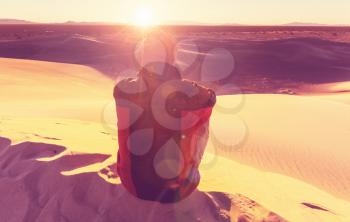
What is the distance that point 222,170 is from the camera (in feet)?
11.8

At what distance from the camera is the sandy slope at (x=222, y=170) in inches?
108

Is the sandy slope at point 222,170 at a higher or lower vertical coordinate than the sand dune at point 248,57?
higher

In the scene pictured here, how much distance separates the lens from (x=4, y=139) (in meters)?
3.64

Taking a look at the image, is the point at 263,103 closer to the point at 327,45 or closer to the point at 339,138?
the point at 339,138

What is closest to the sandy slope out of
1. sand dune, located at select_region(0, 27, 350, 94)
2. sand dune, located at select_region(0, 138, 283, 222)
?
sand dune, located at select_region(0, 138, 283, 222)

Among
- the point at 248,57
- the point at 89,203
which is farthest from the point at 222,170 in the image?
the point at 248,57

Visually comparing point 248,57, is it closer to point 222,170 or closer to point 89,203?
point 222,170

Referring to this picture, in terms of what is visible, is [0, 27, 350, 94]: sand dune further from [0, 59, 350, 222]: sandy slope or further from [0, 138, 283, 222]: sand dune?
[0, 138, 283, 222]: sand dune

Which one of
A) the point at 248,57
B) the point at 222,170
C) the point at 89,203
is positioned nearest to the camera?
the point at 89,203

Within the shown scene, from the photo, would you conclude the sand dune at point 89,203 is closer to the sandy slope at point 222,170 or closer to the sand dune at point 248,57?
the sandy slope at point 222,170

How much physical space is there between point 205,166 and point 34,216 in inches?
61.8

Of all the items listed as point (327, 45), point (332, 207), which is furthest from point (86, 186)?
point (327, 45)

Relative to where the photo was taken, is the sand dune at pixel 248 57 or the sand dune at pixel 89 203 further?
the sand dune at pixel 248 57

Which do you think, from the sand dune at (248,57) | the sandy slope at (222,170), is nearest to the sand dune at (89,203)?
the sandy slope at (222,170)
